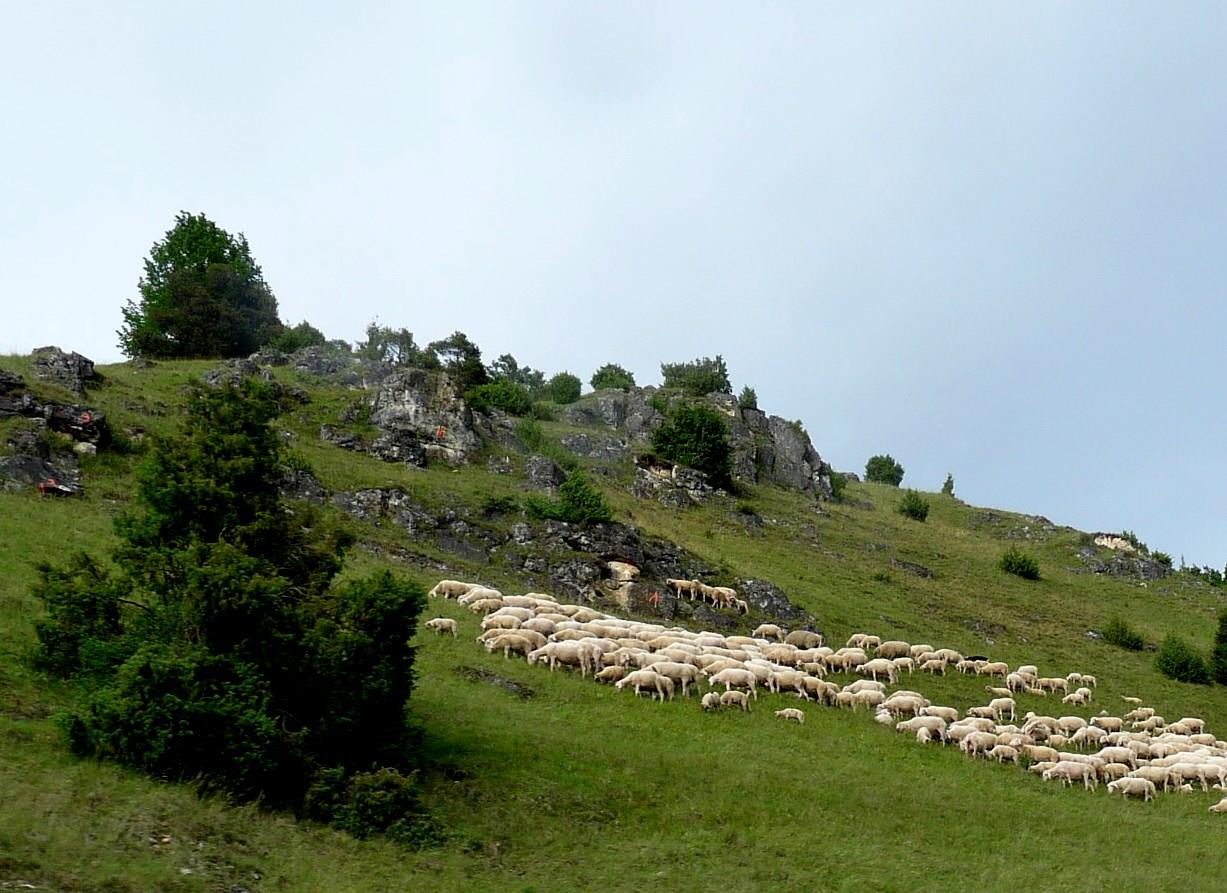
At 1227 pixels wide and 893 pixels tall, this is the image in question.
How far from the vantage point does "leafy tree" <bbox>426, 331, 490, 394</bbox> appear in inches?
3607

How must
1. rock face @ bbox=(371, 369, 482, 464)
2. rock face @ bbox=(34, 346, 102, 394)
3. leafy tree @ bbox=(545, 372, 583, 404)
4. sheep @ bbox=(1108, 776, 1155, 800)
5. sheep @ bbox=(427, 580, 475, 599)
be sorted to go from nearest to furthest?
1. sheep @ bbox=(1108, 776, 1155, 800)
2. sheep @ bbox=(427, 580, 475, 599)
3. rock face @ bbox=(34, 346, 102, 394)
4. rock face @ bbox=(371, 369, 482, 464)
5. leafy tree @ bbox=(545, 372, 583, 404)

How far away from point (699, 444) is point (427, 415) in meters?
25.6

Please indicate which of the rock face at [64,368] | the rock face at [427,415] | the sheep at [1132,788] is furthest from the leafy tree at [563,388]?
the sheep at [1132,788]

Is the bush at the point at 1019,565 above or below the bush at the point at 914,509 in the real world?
below

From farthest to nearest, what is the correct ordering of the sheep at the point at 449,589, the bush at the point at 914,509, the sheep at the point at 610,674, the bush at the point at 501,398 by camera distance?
the bush at the point at 914,509 → the bush at the point at 501,398 → the sheep at the point at 449,589 → the sheep at the point at 610,674

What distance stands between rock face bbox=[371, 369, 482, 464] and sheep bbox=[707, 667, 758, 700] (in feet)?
125

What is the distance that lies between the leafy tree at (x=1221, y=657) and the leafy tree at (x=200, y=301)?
8332 centimetres

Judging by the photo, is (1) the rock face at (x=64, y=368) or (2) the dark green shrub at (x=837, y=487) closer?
(1) the rock face at (x=64, y=368)

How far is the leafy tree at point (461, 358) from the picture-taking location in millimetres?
91625

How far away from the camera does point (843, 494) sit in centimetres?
10838

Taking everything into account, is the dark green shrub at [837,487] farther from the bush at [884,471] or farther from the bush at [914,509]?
the bush at [884,471]

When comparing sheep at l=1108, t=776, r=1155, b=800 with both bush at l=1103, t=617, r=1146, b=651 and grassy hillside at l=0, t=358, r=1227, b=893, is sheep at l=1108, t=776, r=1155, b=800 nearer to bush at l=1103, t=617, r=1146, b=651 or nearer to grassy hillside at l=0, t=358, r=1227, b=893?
grassy hillside at l=0, t=358, r=1227, b=893

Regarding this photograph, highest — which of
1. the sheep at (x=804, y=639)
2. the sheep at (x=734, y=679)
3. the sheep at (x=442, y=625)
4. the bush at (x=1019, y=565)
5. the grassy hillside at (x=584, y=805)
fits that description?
the bush at (x=1019, y=565)

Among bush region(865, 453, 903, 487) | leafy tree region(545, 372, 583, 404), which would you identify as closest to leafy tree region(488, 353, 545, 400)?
leafy tree region(545, 372, 583, 404)
